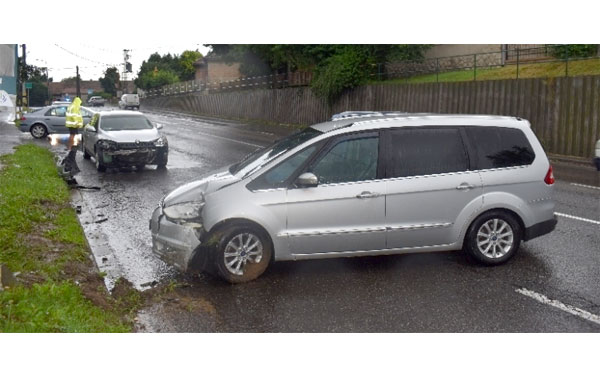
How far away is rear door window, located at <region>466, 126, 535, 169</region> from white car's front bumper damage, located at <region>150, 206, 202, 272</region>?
324 cm

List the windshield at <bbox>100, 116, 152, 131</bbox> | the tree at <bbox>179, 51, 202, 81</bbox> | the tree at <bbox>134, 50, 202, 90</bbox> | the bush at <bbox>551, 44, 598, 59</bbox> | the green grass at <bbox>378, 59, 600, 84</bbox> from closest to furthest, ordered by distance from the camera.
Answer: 1. the windshield at <bbox>100, 116, 152, 131</bbox>
2. the green grass at <bbox>378, 59, 600, 84</bbox>
3. the bush at <bbox>551, 44, 598, 59</bbox>
4. the tree at <bbox>134, 50, 202, 90</bbox>
5. the tree at <bbox>179, 51, 202, 81</bbox>

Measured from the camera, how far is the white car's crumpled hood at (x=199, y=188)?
7.09 metres

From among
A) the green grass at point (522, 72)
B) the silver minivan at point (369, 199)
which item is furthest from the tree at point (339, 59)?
the silver minivan at point (369, 199)

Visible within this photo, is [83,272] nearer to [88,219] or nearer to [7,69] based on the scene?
[88,219]

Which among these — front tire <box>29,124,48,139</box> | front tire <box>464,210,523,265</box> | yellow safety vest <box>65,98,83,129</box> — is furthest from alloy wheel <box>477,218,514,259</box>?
front tire <box>29,124,48,139</box>

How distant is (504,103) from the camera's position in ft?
77.0

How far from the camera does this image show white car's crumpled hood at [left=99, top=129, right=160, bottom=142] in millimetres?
16281

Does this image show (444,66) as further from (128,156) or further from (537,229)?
(537,229)

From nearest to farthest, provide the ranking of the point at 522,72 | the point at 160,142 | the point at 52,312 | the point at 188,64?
the point at 52,312 → the point at 160,142 → the point at 522,72 → the point at 188,64

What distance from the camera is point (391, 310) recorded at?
6.02 m

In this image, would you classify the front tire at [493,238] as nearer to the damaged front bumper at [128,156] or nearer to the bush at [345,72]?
the damaged front bumper at [128,156]

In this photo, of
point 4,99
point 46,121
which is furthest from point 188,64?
point 4,99

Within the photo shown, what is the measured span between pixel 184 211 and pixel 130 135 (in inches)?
395

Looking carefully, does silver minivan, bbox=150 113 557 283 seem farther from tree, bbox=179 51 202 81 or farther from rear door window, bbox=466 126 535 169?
tree, bbox=179 51 202 81
